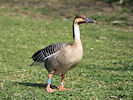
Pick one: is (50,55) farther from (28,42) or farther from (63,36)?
(63,36)

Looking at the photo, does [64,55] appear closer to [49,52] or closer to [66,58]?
[66,58]

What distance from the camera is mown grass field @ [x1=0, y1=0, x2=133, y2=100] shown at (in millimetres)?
7501

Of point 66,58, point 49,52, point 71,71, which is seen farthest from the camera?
point 71,71

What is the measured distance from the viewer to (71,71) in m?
10.3

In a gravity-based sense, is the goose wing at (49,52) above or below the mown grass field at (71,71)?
above

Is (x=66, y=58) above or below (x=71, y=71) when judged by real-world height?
above

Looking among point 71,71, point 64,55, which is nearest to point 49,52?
point 64,55

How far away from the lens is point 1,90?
765cm

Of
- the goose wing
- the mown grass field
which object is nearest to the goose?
the goose wing

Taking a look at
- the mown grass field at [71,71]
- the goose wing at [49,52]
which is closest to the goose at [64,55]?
the goose wing at [49,52]

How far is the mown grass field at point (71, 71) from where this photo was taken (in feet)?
24.6

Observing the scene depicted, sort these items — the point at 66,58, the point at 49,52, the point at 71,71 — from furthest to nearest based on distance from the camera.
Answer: the point at 71,71 < the point at 49,52 < the point at 66,58

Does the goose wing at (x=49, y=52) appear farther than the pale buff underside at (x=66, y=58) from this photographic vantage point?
Yes

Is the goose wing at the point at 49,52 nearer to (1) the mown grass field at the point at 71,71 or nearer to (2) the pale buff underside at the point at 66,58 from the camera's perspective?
(2) the pale buff underside at the point at 66,58
